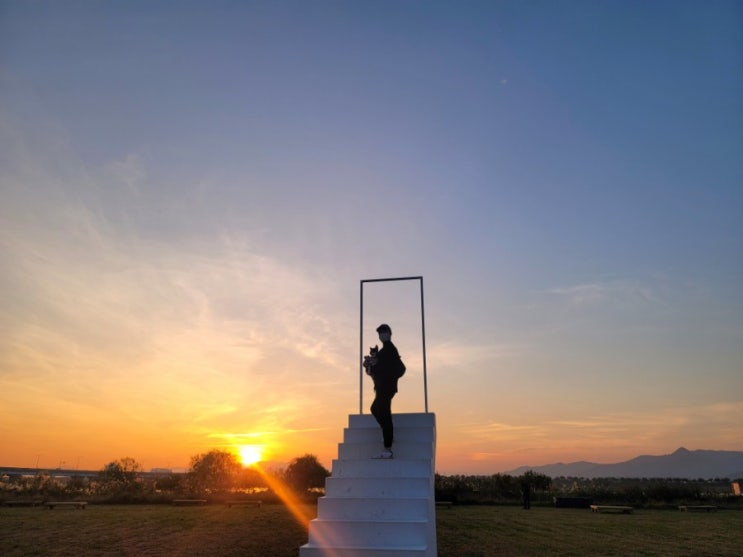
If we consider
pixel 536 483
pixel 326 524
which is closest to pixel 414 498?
pixel 326 524

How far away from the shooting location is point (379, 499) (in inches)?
242

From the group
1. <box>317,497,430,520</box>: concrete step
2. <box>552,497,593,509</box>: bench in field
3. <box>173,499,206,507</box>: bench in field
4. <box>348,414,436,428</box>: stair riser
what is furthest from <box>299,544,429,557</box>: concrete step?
<box>552,497,593,509</box>: bench in field

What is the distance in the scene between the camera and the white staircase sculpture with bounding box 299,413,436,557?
18.7 feet

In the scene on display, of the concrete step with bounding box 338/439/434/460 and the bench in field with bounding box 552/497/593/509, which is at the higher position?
the concrete step with bounding box 338/439/434/460

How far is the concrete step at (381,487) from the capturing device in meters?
6.33

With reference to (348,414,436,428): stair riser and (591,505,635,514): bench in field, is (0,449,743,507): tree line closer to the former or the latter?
(591,505,635,514): bench in field

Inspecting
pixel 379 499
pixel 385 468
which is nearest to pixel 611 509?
pixel 385 468

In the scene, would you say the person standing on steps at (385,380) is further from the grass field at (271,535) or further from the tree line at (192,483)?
the tree line at (192,483)

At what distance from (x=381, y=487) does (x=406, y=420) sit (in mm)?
1342

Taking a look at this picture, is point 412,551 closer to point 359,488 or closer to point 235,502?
point 359,488

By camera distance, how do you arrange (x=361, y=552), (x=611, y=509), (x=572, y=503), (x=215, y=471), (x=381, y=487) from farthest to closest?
(x=215, y=471) < (x=572, y=503) < (x=611, y=509) < (x=381, y=487) < (x=361, y=552)

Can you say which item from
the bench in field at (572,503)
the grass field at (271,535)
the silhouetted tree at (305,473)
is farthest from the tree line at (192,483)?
the bench in field at (572,503)

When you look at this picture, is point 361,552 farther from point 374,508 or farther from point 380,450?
point 380,450

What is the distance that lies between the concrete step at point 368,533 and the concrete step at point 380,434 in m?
1.54
